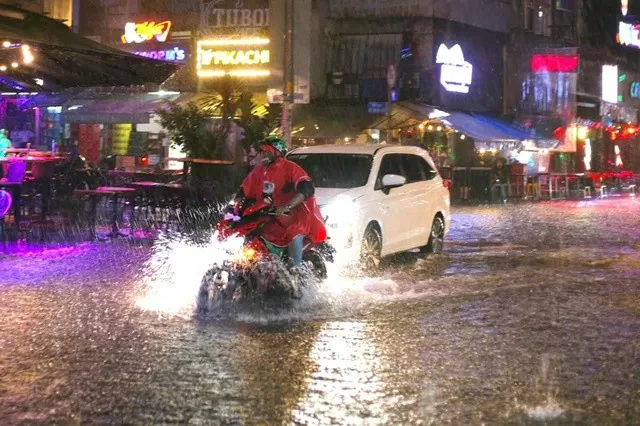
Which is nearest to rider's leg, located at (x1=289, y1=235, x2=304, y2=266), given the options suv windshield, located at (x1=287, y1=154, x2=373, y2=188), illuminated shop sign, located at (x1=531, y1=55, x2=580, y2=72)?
suv windshield, located at (x1=287, y1=154, x2=373, y2=188)

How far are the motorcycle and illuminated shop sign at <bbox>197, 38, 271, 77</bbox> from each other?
66.7ft

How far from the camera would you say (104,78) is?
16984 mm

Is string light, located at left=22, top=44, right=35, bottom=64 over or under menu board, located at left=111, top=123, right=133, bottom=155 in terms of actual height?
over

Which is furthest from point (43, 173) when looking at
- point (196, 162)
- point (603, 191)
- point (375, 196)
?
point (603, 191)

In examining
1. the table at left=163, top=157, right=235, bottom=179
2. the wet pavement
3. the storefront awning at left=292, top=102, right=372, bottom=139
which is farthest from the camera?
the storefront awning at left=292, top=102, right=372, bottom=139

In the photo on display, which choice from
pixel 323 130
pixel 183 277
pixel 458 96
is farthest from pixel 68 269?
pixel 458 96

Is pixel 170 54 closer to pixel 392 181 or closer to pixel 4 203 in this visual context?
pixel 4 203

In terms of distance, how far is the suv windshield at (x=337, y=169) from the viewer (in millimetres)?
12555

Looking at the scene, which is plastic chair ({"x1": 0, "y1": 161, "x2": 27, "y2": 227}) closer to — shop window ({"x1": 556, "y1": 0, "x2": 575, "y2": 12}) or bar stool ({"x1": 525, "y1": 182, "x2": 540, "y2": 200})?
bar stool ({"x1": 525, "y1": 182, "x2": 540, "y2": 200})

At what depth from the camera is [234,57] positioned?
2958 centimetres

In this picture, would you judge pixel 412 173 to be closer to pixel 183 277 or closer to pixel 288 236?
pixel 183 277

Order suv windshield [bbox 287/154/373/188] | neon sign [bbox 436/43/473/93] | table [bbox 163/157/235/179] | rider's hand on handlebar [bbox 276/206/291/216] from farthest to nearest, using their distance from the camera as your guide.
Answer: neon sign [bbox 436/43/473/93] < table [bbox 163/157/235/179] < suv windshield [bbox 287/154/373/188] < rider's hand on handlebar [bbox 276/206/291/216]

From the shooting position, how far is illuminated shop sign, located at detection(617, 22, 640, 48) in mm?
43281

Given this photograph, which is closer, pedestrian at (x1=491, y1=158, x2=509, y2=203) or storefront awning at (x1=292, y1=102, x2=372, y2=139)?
storefront awning at (x1=292, y1=102, x2=372, y2=139)
